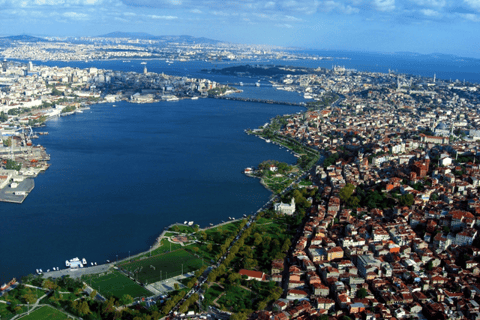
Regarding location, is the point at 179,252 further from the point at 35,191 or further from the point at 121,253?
the point at 35,191

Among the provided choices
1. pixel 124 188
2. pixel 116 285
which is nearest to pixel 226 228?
pixel 116 285

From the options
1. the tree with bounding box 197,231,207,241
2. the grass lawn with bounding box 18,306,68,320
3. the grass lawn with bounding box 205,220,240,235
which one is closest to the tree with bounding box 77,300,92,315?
the grass lawn with bounding box 18,306,68,320

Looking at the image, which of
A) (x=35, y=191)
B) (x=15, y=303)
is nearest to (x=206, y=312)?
(x=15, y=303)

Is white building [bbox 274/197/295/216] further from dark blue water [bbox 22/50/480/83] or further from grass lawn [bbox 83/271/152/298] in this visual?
dark blue water [bbox 22/50/480/83]

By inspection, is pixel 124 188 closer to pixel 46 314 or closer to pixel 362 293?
pixel 46 314

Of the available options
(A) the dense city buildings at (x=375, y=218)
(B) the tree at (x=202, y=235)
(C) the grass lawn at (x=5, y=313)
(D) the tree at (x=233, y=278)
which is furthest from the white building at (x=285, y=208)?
(C) the grass lawn at (x=5, y=313)

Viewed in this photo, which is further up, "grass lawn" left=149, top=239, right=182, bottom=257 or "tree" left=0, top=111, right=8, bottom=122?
"tree" left=0, top=111, right=8, bottom=122
